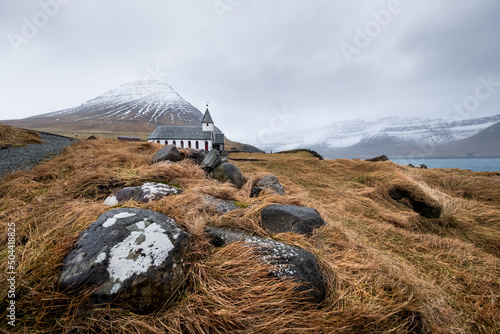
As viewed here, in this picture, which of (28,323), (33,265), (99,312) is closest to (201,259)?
(99,312)

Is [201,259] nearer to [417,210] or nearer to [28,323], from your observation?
[28,323]

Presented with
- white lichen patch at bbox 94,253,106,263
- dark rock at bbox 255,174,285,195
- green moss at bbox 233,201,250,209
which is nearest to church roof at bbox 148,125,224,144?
dark rock at bbox 255,174,285,195

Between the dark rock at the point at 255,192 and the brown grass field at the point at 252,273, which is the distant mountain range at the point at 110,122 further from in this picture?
the brown grass field at the point at 252,273

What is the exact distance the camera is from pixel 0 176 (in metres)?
4.16

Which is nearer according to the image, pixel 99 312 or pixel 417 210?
pixel 99 312

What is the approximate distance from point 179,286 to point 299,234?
151cm

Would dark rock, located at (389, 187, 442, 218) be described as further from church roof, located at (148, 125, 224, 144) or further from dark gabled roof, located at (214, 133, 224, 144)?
dark gabled roof, located at (214, 133, 224, 144)

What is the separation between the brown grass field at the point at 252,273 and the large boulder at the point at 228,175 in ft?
2.61

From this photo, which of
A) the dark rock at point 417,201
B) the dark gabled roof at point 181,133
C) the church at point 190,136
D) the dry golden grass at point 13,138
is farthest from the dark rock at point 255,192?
the dark gabled roof at point 181,133

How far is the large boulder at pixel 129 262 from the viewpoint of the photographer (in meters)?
1.28

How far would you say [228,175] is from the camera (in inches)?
188

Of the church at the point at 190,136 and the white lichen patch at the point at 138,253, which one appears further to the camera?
the church at the point at 190,136

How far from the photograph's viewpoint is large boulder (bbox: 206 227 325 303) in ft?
5.05

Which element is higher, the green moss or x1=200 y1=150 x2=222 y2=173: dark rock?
x1=200 y1=150 x2=222 y2=173: dark rock
